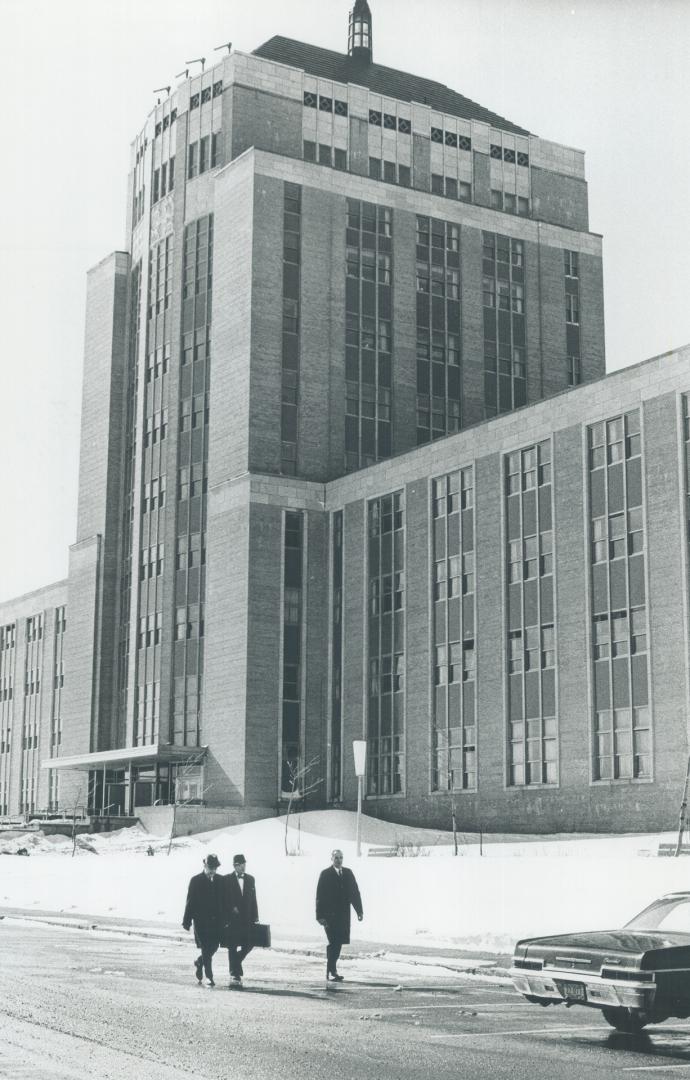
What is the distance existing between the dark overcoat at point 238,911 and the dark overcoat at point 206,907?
0.35 feet

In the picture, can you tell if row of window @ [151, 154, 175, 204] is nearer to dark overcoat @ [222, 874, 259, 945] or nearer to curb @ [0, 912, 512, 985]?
curb @ [0, 912, 512, 985]

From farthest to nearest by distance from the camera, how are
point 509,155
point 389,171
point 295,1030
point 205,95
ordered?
point 509,155
point 389,171
point 205,95
point 295,1030

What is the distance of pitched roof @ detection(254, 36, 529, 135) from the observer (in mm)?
80938

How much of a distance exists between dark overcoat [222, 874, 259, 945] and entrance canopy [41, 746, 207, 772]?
49.8 meters

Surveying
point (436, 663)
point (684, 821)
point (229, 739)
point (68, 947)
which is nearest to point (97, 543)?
point (229, 739)

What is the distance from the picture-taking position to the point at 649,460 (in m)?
50.0

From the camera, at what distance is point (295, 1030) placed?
12.6 metres

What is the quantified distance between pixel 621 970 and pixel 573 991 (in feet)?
2.27

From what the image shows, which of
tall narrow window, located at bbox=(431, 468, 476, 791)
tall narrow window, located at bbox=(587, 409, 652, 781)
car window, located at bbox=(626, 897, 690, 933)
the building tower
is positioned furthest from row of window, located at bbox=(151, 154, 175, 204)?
car window, located at bbox=(626, 897, 690, 933)

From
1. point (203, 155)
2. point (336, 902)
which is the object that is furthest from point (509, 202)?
point (336, 902)

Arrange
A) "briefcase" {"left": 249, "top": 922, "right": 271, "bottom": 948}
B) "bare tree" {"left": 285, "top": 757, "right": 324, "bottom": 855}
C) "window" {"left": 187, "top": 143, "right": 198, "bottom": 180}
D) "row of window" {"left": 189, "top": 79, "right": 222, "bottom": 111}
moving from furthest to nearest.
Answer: "window" {"left": 187, "top": 143, "right": 198, "bottom": 180}
"row of window" {"left": 189, "top": 79, "right": 222, "bottom": 111}
"bare tree" {"left": 285, "top": 757, "right": 324, "bottom": 855}
"briefcase" {"left": 249, "top": 922, "right": 271, "bottom": 948}

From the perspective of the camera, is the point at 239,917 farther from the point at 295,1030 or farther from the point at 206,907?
the point at 295,1030

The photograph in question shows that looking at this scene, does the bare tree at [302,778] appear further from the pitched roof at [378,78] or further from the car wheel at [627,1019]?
the car wheel at [627,1019]

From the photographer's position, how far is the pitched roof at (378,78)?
3187 inches
